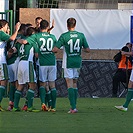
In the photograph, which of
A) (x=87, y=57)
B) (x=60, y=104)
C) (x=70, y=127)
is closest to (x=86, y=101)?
(x=60, y=104)

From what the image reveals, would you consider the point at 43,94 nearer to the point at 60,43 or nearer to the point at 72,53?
the point at 72,53

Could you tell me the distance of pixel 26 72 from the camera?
1494 cm

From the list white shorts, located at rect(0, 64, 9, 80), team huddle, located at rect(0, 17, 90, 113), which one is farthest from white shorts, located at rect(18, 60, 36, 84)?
white shorts, located at rect(0, 64, 9, 80)

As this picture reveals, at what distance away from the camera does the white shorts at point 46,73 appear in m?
15.2

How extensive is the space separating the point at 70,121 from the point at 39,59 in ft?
8.53

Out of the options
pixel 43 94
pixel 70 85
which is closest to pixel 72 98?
pixel 70 85

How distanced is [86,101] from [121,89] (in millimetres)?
2589

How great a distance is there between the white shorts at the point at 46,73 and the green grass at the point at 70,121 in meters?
0.76

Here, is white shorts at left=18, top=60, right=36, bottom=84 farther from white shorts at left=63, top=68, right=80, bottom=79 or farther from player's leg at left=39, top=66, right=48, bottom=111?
white shorts at left=63, top=68, right=80, bottom=79

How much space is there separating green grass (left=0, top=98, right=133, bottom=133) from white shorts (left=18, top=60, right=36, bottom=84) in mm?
761

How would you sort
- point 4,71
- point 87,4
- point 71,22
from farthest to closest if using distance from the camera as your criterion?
point 87,4 → point 4,71 → point 71,22

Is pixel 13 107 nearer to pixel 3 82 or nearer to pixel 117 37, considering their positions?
pixel 3 82

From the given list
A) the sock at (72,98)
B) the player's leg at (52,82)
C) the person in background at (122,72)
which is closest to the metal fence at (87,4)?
the person in background at (122,72)

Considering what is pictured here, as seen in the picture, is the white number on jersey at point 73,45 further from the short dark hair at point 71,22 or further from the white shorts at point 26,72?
the white shorts at point 26,72
